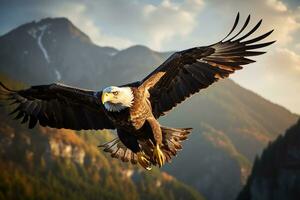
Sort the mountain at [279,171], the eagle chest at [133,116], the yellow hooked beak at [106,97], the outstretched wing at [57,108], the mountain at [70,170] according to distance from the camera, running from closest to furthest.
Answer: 1. the yellow hooked beak at [106,97]
2. the eagle chest at [133,116]
3. the outstretched wing at [57,108]
4. the mountain at [279,171]
5. the mountain at [70,170]

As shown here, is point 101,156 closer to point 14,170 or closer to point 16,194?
point 14,170

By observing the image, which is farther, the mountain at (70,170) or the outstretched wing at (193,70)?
the mountain at (70,170)

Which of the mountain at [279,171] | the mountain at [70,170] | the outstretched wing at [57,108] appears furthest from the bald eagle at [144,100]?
the mountain at [70,170]

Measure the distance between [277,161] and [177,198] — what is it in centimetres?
5747

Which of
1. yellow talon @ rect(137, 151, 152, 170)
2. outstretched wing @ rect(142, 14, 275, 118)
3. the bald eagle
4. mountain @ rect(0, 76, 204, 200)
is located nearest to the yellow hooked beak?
the bald eagle

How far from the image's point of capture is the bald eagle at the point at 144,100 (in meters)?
8.10

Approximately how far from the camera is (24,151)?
134 meters

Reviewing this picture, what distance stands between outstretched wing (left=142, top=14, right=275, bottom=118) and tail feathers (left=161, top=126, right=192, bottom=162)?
482 millimetres

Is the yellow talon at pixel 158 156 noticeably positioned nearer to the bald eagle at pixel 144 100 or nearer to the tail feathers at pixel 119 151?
the bald eagle at pixel 144 100

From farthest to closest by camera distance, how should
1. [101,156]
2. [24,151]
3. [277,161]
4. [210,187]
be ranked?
[210,187] < [101,156] < [24,151] < [277,161]

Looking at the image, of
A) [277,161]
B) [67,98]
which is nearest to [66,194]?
[277,161]

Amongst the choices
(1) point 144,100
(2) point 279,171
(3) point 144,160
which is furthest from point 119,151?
(2) point 279,171

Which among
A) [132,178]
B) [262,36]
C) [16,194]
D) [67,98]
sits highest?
[262,36]

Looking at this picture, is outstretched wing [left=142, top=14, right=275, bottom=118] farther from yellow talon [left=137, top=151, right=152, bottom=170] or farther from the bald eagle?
yellow talon [left=137, top=151, right=152, bottom=170]
